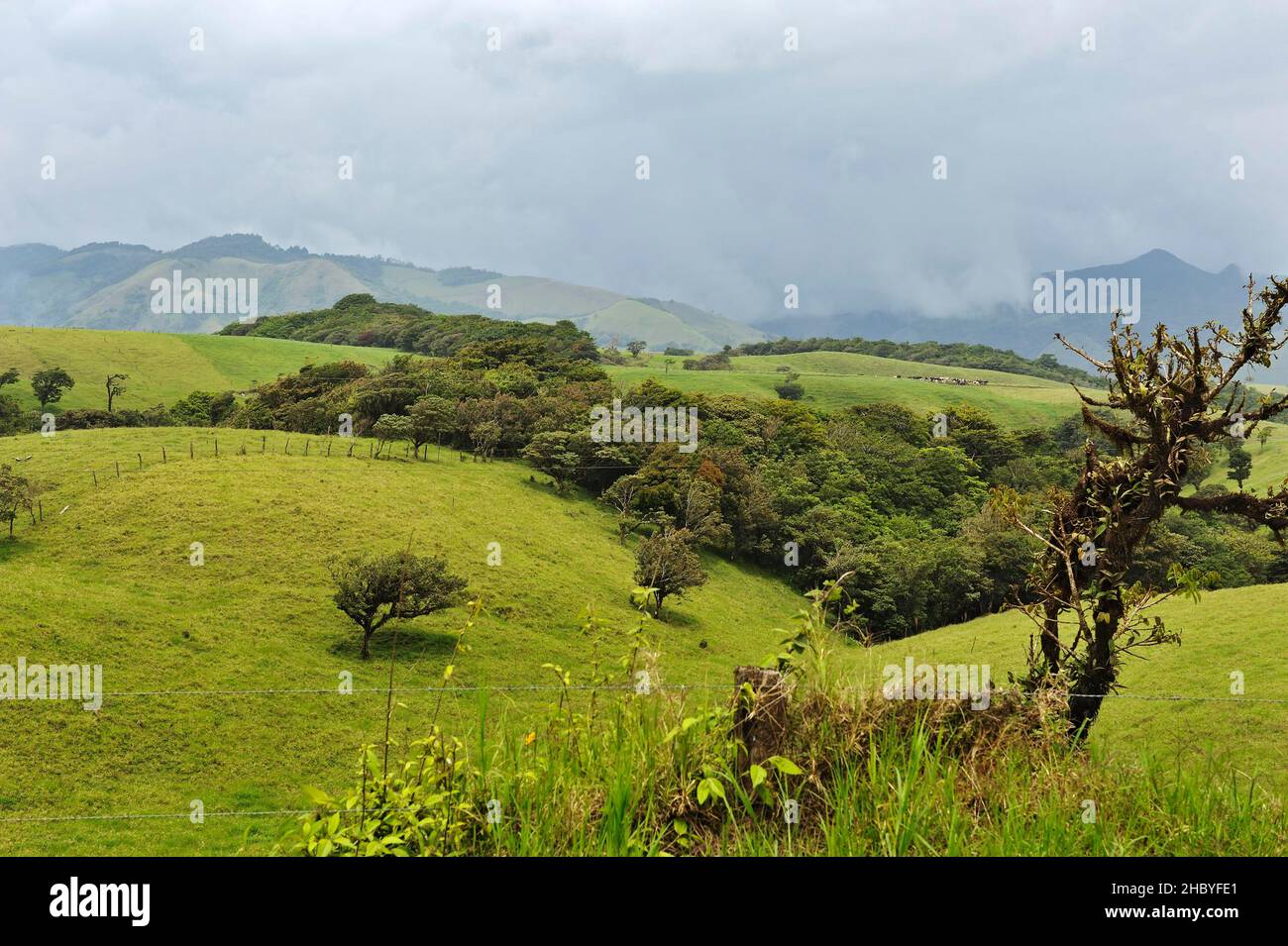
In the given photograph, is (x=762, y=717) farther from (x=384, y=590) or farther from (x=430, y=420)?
(x=430, y=420)

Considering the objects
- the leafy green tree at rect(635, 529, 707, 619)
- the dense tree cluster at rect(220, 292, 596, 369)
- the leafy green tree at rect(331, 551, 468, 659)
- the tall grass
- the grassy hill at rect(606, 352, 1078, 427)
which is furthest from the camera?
the grassy hill at rect(606, 352, 1078, 427)

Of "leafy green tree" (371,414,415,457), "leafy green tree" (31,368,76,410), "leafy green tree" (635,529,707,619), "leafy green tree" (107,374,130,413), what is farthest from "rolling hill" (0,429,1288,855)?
Result: "leafy green tree" (31,368,76,410)

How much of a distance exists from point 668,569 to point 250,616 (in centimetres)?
1947

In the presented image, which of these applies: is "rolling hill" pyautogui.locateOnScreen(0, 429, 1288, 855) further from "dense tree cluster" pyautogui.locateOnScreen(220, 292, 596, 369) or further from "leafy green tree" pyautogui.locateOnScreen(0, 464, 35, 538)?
"dense tree cluster" pyautogui.locateOnScreen(220, 292, 596, 369)

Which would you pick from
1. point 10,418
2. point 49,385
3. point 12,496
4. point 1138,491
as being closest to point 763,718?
point 1138,491

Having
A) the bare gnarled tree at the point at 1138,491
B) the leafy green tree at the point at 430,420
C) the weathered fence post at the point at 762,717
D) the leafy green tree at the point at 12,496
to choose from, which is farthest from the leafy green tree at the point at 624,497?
the weathered fence post at the point at 762,717

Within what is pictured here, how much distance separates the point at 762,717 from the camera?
497 centimetres

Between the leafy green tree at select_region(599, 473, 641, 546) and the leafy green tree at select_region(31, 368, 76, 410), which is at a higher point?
the leafy green tree at select_region(31, 368, 76, 410)

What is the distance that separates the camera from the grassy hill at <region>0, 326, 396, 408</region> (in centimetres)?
9250

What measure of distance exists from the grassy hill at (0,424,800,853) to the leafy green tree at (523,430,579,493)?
1.54 meters

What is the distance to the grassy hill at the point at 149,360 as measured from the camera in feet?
303
